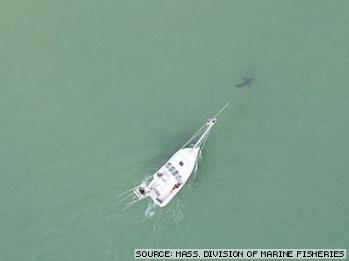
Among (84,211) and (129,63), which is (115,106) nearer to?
(129,63)

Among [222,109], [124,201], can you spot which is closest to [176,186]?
[124,201]

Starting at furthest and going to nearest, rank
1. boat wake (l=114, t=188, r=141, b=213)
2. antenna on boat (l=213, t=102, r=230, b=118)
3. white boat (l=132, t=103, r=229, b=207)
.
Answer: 1. antenna on boat (l=213, t=102, r=230, b=118)
2. boat wake (l=114, t=188, r=141, b=213)
3. white boat (l=132, t=103, r=229, b=207)

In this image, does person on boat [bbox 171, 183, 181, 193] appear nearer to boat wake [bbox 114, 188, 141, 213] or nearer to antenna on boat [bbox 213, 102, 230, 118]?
boat wake [bbox 114, 188, 141, 213]

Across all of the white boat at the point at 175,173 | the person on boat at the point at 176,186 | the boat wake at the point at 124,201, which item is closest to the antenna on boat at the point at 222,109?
the white boat at the point at 175,173

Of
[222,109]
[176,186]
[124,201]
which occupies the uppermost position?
[222,109]

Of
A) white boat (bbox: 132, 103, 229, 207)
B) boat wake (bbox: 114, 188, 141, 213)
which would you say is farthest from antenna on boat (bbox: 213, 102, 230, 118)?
boat wake (bbox: 114, 188, 141, 213)

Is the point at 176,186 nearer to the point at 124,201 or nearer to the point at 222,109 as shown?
the point at 124,201

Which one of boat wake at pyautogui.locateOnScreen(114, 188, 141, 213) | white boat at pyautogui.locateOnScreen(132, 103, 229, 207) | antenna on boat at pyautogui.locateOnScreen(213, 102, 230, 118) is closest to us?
white boat at pyautogui.locateOnScreen(132, 103, 229, 207)

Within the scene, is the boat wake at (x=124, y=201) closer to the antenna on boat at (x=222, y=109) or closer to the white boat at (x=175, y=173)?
the white boat at (x=175, y=173)
